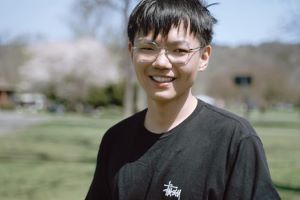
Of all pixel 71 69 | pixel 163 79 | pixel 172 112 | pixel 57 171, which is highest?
pixel 163 79

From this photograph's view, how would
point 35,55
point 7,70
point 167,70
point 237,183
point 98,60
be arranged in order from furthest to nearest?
1. point 7,70
2. point 35,55
3. point 98,60
4. point 167,70
5. point 237,183

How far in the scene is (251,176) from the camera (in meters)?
1.67

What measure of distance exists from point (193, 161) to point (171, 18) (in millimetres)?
534

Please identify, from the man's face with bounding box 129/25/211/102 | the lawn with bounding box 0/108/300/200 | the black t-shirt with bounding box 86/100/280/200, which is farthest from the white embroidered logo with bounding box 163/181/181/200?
the lawn with bounding box 0/108/300/200

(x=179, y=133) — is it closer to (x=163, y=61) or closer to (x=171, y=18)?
(x=163, y=61)

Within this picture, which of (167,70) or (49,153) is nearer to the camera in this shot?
(167,70)

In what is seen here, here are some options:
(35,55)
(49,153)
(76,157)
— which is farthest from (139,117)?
(35,55)

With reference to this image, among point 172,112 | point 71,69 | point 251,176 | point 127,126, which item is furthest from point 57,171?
point 71,69

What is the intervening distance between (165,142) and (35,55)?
7691cm

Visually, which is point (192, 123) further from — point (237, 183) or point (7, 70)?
point (7, 70)

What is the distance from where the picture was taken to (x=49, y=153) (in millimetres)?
13430

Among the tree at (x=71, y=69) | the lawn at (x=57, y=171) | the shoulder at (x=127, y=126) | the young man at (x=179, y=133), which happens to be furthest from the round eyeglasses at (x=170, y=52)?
the tree at (x=71, y=69)

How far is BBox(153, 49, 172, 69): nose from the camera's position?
1863 mm

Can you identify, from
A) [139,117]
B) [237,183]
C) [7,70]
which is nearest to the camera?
[237,183]
